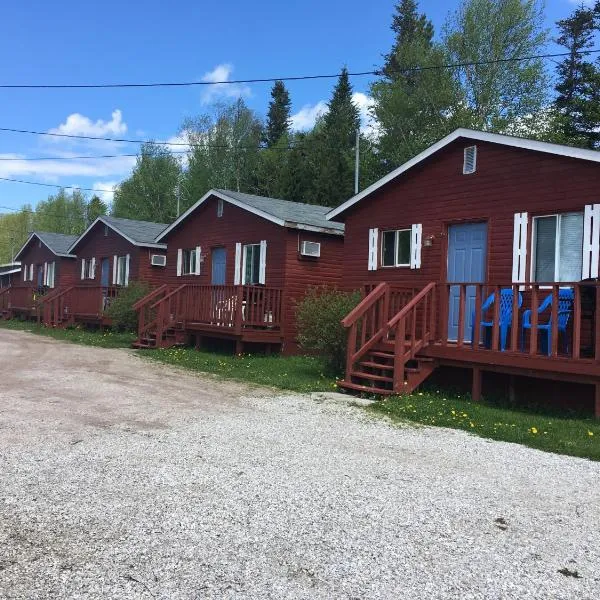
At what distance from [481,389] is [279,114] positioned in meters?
42.8

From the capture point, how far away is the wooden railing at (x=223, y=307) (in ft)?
46.3

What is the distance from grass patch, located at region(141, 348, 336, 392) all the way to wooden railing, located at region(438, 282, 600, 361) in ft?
8.20

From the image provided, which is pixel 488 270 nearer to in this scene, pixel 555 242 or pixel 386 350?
pixel 555 242

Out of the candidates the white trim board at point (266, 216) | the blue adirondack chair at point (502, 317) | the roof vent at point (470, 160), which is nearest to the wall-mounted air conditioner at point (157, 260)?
the white trim board at point (266, 216)

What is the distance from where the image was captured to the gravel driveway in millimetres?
3141

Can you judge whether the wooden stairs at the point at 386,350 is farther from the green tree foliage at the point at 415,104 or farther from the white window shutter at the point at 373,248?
the green tree foliage at the point at 415,104

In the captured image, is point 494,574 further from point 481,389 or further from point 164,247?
point 164,247

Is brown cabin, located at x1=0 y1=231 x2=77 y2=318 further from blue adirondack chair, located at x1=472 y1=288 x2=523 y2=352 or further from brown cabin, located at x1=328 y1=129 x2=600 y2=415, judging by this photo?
blue adirondack chair, located at x1=472 y1=288 x2=523 y2=352

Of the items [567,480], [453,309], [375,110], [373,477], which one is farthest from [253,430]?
[375,110]

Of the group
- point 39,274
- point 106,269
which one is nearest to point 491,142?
point 106,269

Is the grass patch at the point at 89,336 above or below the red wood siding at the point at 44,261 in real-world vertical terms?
below

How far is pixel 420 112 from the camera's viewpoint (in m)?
30.7

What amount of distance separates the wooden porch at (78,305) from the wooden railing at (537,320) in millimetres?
13792

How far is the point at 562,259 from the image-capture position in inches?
372
